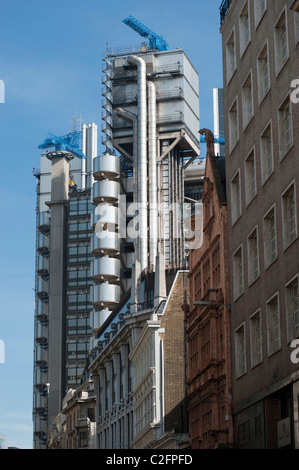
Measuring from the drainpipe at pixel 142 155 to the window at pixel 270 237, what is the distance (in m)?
100

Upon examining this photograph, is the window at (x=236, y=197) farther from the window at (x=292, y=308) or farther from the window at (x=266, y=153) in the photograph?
the window at (x=292, y=308)

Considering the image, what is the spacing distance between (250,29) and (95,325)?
11012 cm

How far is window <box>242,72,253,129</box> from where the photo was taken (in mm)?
49719

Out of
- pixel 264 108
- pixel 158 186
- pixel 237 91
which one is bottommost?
pixel 264 108

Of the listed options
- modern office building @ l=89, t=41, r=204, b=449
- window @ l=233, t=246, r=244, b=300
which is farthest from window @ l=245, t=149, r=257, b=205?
modern office building @ l=89, t=41, r=204, b=449

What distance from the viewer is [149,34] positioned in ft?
608

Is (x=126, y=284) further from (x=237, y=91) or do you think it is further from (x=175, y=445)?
(x=237, y=91)

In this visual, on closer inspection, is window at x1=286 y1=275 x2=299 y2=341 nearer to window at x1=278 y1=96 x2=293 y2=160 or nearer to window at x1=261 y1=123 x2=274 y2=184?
window at x1=278 y1=96 x2=293 y2=160

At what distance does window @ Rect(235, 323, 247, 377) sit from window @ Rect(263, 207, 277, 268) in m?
5.75

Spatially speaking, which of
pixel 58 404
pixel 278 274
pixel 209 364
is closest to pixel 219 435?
pixel 209 364

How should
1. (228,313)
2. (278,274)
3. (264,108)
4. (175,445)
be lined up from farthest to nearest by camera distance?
(175,445), (228,313), (264,108), (278,274)

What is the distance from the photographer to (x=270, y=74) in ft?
147

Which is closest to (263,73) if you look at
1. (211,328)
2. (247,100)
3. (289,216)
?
(247,100)

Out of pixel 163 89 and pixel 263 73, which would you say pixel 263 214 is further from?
pixel 163 89
